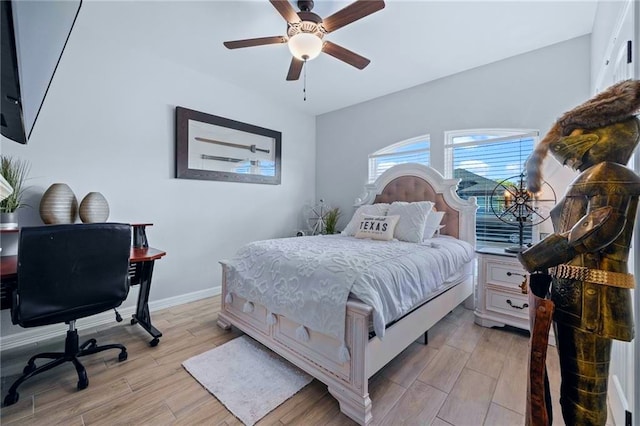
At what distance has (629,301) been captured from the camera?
0.91 meters

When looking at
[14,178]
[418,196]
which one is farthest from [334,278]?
[14,178]

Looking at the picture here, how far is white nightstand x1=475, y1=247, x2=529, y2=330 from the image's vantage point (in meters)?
2.36

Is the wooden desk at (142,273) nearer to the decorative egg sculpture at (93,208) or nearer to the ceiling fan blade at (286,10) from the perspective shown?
the decorative egg sculpture at (93,208)

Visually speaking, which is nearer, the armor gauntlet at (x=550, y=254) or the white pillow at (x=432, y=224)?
the armor gauntlet at (x=550, y=254)

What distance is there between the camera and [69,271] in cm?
165

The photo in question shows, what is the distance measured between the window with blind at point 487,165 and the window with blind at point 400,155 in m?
0.34

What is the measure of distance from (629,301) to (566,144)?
0.60m

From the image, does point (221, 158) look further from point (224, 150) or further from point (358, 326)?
point (358, 326)

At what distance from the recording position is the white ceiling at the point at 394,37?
2.19m

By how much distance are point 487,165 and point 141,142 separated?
13.2ft

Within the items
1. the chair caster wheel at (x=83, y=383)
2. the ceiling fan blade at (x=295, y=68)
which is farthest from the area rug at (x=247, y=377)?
the ceiling fan blade at (x=295, y=68)

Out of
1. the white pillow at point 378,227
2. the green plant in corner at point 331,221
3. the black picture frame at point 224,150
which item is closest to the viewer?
the white pillow at point 378,227

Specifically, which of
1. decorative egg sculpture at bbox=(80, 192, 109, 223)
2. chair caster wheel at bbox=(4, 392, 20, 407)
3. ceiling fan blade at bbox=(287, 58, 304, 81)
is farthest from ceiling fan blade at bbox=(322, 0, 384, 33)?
chair caster wheel at bbox=(4, 392, 20, 407)

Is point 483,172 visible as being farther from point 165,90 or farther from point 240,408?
point 165,90
